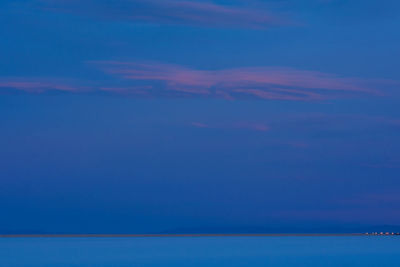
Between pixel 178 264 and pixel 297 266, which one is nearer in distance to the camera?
pixel 297 266

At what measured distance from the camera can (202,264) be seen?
43.3 meters

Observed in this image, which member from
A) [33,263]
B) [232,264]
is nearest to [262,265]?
[232,264]

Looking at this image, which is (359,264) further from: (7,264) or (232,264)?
(7,264)

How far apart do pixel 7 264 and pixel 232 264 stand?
1253cm

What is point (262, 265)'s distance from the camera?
137 ft

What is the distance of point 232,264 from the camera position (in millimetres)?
42406

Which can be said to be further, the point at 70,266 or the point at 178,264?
the point at 178,264

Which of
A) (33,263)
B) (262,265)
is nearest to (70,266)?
(33,263)

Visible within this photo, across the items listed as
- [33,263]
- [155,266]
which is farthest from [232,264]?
[33,263]

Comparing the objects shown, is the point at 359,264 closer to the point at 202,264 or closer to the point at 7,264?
the point at 202,264

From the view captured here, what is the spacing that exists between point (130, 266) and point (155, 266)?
1564 mm

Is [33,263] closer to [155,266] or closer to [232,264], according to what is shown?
[155,266]

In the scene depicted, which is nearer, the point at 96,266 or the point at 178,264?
the point at 96,266

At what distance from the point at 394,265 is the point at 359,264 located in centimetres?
205
